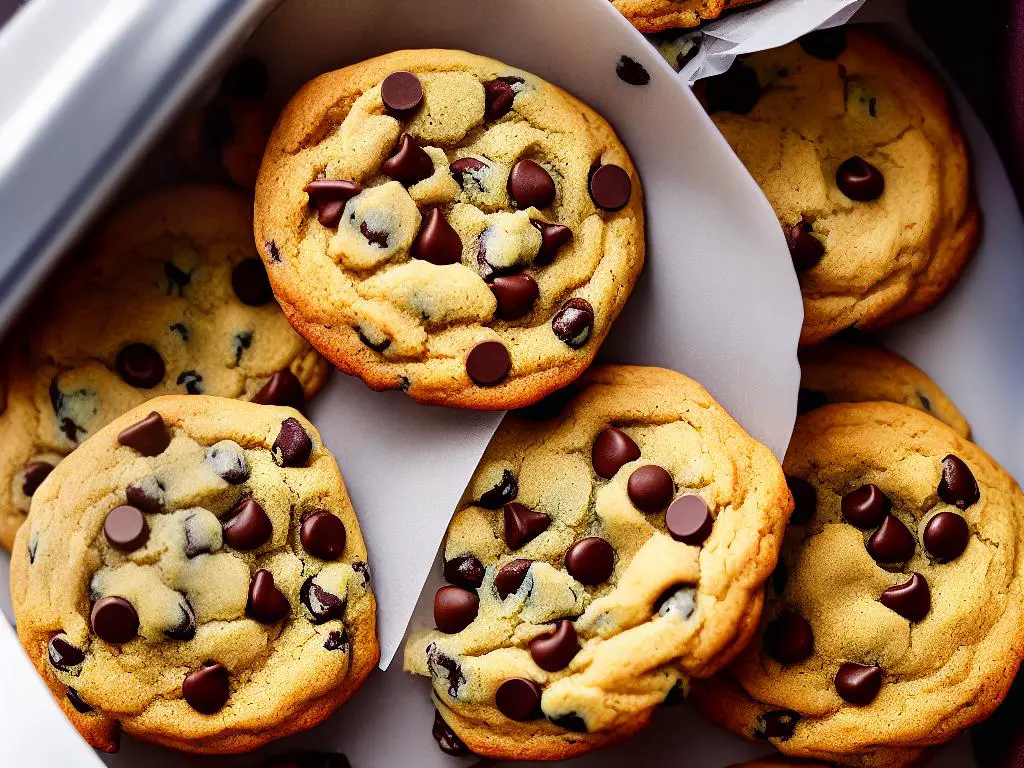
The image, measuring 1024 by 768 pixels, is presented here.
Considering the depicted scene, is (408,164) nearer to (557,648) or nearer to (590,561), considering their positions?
(590,561)

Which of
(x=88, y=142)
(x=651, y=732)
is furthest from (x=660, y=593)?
(x=88, y=142)

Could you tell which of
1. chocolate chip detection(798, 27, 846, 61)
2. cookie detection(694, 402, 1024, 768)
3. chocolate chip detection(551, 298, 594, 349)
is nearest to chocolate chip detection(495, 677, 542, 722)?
cookie detection(694, 402, 1024, 768)

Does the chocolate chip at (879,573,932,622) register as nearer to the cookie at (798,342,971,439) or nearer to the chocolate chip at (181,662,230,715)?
the cookie at (798,342,971,439)

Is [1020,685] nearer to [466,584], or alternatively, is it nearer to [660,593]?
[660,593]

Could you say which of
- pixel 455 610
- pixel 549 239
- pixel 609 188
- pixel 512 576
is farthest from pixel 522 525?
pixel 609 188

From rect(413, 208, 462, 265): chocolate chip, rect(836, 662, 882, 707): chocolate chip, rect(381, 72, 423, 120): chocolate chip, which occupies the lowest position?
rect(836, 662, 882, 707): chocolate chip
